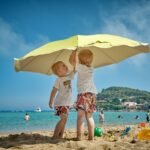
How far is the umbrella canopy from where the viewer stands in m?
A: 6.11

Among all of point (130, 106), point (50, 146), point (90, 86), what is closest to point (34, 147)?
point (50, 146)

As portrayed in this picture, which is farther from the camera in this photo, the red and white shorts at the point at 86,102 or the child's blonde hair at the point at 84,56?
the child's blonde hair at the point at 84,56

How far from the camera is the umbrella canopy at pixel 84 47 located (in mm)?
6105

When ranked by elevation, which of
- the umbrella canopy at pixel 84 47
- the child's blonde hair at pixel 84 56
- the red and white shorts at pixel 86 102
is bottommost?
the red and white shorts at pixel 86 102

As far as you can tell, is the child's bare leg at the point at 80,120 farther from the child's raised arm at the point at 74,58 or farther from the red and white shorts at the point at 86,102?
the child's raised arm at the point at 74,58

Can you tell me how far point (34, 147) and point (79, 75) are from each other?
166 centimetres

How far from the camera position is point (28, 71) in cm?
730

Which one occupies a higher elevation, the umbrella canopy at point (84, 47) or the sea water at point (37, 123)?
the umbrella canopy at point (84, 47)

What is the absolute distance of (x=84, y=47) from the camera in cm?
635

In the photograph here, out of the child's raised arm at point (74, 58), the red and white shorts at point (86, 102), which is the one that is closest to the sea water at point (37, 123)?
the child's raised arm at point (74, 58)

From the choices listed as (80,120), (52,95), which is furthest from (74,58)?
(80,120)

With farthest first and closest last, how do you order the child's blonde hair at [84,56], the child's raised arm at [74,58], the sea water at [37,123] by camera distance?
the sea water at [37,123] → the child's raised arm at [74,58] → the child's blonde hair at [84,56]

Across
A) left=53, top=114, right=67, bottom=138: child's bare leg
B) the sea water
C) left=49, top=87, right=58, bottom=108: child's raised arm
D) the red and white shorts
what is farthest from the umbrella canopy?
the sea water

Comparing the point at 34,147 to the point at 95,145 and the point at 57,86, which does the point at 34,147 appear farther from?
the point at 57,86
